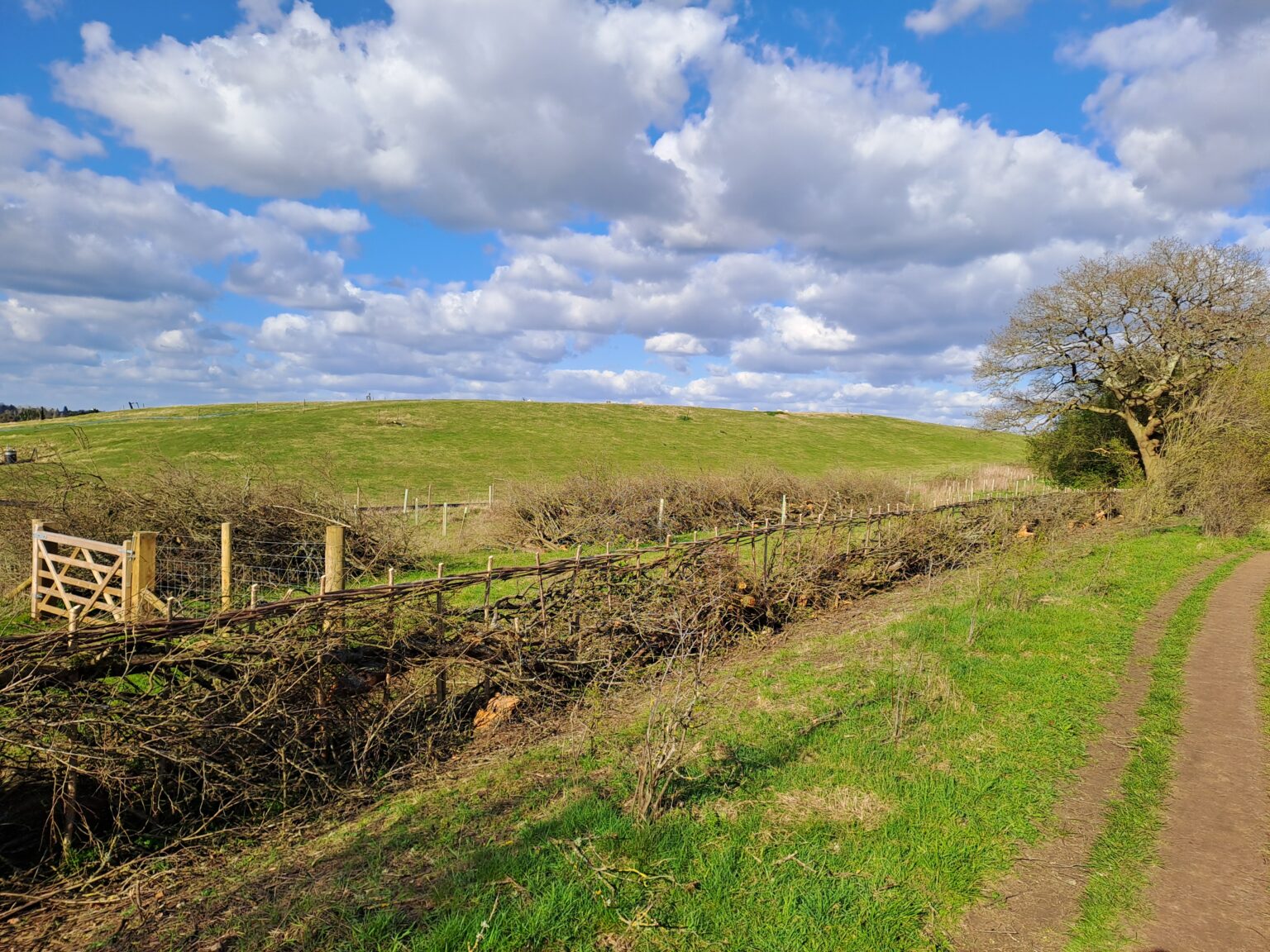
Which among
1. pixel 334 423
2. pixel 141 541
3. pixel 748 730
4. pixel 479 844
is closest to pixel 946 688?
pixel 748 730

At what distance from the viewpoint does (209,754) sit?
201 inches

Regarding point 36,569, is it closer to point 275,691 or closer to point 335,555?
point 335,555

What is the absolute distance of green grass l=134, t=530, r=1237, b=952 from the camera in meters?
3.56

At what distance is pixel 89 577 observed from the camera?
1280 cm

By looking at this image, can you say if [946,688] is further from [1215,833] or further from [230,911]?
[230,911]

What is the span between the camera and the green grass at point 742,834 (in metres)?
3.56

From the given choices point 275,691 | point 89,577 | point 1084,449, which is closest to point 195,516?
point 89,577

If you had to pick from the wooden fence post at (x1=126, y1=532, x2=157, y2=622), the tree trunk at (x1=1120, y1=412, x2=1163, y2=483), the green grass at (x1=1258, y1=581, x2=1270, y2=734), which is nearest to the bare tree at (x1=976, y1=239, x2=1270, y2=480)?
the tree trunk at (x1=1120, y1=412, x2=1163, y2=483)

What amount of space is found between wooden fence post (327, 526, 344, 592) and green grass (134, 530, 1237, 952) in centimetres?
373

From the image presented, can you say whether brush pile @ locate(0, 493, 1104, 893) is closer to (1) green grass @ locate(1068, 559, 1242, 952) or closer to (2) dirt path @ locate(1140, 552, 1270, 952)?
(1) green grass @ locate(1068, 559, 1242, 952)

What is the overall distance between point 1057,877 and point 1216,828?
137 cm

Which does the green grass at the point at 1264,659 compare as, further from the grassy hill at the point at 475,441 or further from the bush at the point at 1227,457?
the grassy hill at the point at 475,441

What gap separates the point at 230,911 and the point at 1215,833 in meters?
5.86

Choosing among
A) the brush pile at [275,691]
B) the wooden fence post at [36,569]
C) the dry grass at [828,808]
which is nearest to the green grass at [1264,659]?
the dry grass at [828,808]
